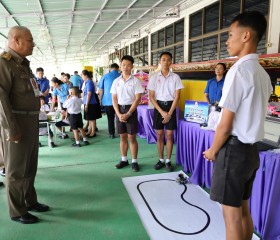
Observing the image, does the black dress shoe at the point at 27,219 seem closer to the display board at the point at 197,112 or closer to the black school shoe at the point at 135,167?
the black school shoe at the point at 135,167

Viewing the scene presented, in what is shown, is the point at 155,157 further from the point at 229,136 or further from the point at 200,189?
the point at 229,136

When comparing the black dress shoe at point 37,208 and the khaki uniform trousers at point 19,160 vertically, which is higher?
the khaki uniform trousers at point 19,160

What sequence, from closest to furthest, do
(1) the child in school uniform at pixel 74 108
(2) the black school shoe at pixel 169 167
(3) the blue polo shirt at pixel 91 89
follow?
(2) the black school shoe at pixel 169 167 < (1) the child in school uniform at pixel 74 108 < (3) the blue polo shirt at pixel 91 89

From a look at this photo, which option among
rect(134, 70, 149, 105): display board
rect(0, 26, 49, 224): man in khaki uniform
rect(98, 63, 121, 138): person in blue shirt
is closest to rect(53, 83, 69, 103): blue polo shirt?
rect(98, 63, 121, 138): person in blue shirt

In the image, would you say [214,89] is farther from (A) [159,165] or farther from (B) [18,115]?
(B) [18,115]

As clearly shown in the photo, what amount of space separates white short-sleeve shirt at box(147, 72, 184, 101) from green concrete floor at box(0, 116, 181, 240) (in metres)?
1.00

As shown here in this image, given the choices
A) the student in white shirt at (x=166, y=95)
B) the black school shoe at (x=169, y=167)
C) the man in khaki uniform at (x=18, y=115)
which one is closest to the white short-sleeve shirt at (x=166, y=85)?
the student in white shirt at (x=166, y=95)

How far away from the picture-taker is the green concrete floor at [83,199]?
6.48 ft

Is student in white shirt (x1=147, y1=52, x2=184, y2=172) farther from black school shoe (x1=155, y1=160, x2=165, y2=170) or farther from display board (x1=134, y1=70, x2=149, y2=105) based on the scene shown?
display board (x1=134, y1=70, x2=149, y2=105)

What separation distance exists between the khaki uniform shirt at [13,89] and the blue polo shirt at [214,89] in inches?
120

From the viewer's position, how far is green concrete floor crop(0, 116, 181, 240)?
198cm

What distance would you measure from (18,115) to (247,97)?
169cm

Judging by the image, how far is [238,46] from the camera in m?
1.23

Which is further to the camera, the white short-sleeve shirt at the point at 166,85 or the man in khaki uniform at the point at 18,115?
the white short-sleeve shirt at the point at 166,85
